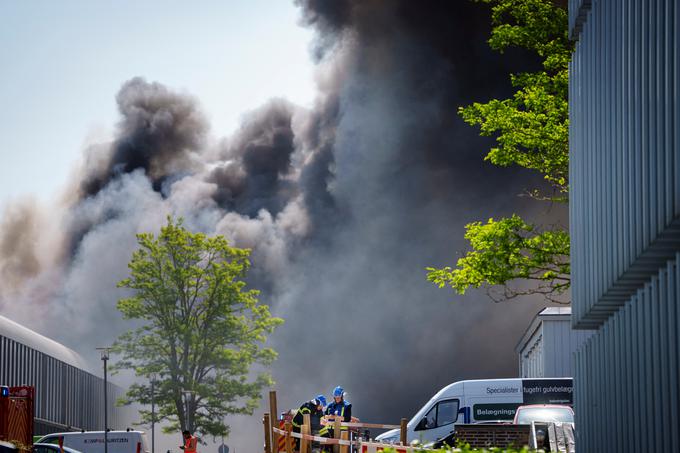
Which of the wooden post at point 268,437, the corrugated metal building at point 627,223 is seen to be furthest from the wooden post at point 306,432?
the corrugated metal building at point 627,223

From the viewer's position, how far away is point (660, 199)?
33.7 ft

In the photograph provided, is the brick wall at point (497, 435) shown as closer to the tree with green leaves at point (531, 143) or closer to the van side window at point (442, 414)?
A: the tree with green leaves at point (531, 143)

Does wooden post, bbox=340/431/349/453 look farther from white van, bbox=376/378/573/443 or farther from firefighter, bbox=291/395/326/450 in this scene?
white van, bbox=376/378/573/443

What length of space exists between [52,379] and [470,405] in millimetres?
51544

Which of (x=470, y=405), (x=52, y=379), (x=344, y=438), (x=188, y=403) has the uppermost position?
(x=52, y=379)

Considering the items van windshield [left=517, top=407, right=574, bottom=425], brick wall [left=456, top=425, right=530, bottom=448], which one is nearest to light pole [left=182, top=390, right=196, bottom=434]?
van windshield [left=517, top=407, right=574, bottom=425]

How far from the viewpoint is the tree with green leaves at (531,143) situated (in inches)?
948

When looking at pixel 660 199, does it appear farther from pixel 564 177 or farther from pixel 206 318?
pixel 206 318

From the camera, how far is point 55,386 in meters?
78.0

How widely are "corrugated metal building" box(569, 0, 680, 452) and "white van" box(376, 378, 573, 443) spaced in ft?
54.0

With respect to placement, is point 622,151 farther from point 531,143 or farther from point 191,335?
Result: point 191,335

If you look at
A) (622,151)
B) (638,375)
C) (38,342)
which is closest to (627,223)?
(622,151)

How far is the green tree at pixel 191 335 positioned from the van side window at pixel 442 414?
28.5m

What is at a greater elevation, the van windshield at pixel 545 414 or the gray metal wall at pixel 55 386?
the gray metal wall at pixel 55 386
